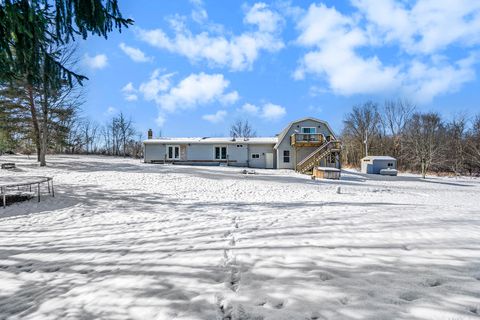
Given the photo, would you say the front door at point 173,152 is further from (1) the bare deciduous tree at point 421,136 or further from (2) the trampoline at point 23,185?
(1) the bare deciduous tree at point 421,136

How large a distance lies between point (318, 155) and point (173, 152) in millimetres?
16578

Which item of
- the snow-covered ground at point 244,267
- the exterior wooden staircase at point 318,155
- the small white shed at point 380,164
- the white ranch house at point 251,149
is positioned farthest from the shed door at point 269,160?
the snow-covered ground at point 244,267

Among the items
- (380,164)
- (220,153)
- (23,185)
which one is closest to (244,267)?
(23,185)

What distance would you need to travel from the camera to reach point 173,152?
3155 centimetres

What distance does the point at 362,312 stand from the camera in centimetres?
265

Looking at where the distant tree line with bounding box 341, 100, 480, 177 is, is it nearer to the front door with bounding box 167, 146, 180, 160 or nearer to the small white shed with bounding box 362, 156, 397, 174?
the small white shed with bounding box 362, 156, 397, 174

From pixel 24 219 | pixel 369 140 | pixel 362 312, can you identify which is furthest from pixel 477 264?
pixel 369 140

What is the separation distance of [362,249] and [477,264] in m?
1.44

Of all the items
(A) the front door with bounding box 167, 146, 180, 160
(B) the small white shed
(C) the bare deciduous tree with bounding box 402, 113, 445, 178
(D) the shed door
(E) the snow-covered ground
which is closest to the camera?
(E) the snow-covered ground

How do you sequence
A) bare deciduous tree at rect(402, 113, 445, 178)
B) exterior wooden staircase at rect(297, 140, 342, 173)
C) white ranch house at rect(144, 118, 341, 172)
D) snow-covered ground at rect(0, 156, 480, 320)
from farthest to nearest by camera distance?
bare deciduous tree at rect(402, 113, 445, 178) → white ranch house at rect(144, 118, 341, 172) → exterior wooden staircase at rect(297, 140, 342, 173) → snow-covered ground at rect(0, 156, 480, 320)

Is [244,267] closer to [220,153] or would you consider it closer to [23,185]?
[23,185]

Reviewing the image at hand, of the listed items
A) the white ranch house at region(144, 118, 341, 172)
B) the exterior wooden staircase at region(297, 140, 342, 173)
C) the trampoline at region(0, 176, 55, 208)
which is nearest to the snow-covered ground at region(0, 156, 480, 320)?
the trampoline at region(0, 176, 55, 208)

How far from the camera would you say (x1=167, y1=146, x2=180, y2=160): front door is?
31.5 meters

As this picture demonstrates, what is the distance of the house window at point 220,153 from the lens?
102ft
